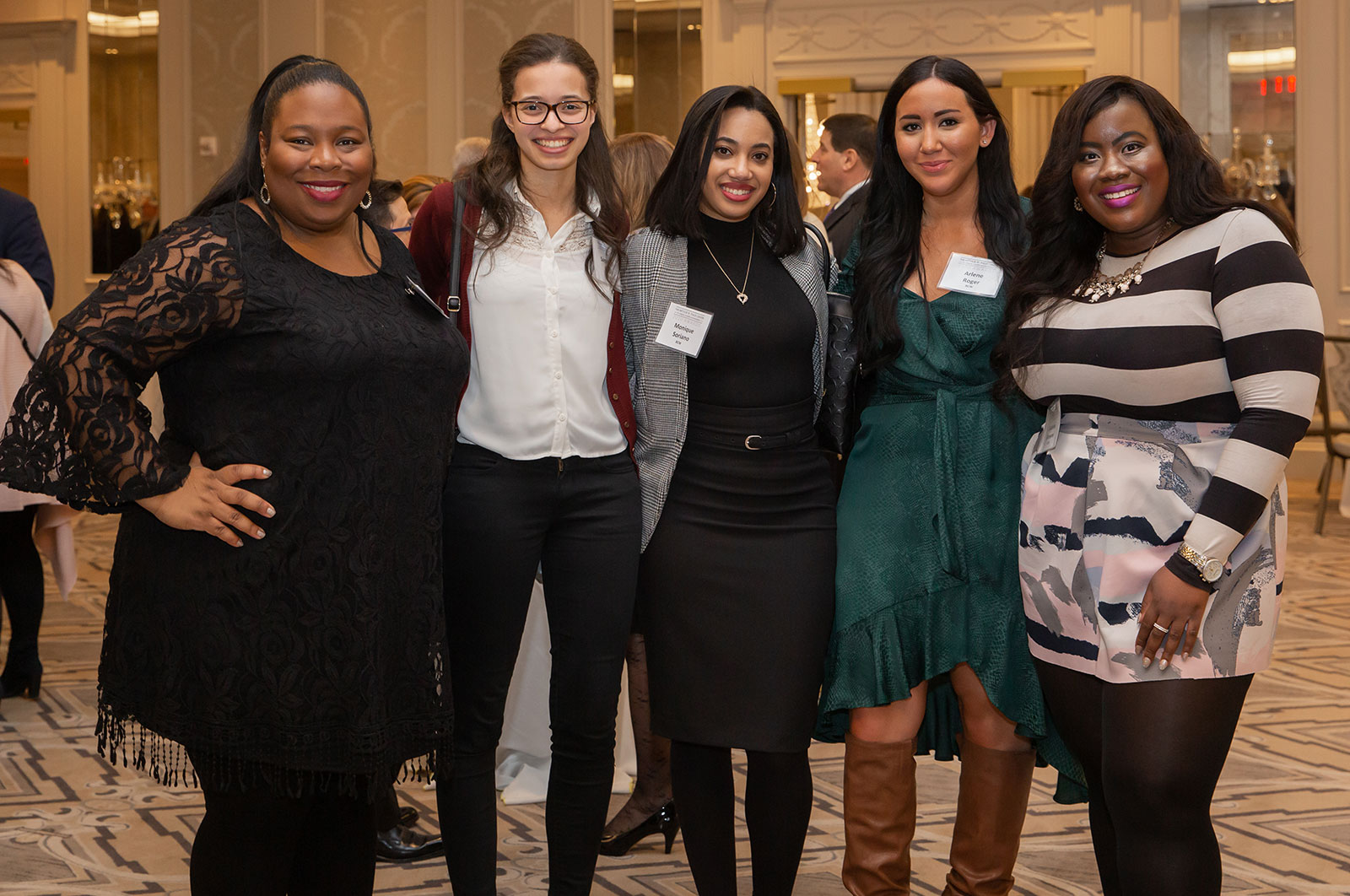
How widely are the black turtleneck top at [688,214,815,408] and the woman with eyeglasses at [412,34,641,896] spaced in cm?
16

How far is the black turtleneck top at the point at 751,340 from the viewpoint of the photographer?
95.0 inches

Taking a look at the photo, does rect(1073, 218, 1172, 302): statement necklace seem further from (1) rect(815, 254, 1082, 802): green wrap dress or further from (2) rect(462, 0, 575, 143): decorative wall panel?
(2) rect(462, 0, 575, 143): decorative wall panel

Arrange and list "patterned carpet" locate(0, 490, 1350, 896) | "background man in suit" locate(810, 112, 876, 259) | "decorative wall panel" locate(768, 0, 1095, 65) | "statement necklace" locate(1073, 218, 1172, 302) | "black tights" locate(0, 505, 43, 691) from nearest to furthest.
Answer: "statement necklace" locate(1073, 218, 1172, 302) < "patterned carpet" locate(0, 490, 1350, 896) < "black tights" locate(0, 505, 43, 691) < "background man in suit" locate(810, 112, 876, 259) < "decorative wall panel" locate(768, 0, 1095, 65)

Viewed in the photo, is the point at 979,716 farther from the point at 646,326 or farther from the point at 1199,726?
the point at 646,326

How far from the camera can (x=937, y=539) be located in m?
2.37

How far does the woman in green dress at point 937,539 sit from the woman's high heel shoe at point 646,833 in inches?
31.7

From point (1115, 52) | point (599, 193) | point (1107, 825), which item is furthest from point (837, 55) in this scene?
point (1107, 825)

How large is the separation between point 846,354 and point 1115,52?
737cm

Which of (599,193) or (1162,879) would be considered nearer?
(1162,879)

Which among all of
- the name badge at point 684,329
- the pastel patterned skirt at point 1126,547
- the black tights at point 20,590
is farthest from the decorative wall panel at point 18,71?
the pastel patterned skirt at point 1126,547

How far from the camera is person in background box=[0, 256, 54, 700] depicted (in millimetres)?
4129

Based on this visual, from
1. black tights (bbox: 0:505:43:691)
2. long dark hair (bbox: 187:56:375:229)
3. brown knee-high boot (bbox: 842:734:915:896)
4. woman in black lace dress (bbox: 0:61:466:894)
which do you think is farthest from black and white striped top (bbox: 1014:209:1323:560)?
black tights (bbox: 0:505:43:691)

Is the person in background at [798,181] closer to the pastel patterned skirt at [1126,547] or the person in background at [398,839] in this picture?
the pastel patterned skirt at [1126,547]

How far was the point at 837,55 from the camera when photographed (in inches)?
365
